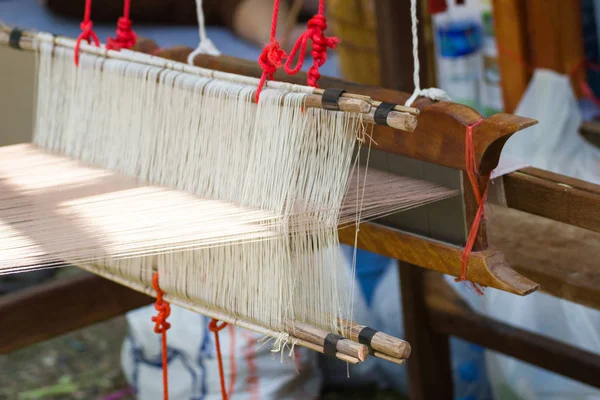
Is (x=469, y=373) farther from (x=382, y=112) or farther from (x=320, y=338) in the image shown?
(x=382, y=112)

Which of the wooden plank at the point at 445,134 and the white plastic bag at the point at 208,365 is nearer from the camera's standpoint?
the wooden plank at the point at 445,134

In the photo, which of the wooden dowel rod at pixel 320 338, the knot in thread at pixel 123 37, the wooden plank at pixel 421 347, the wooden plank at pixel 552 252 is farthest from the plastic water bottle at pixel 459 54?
the wooden dowel rod at pixel 320 338

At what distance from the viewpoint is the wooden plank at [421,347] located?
2.14m

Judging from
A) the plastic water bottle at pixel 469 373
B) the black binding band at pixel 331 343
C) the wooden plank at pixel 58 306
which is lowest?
the plastic water bottle at pixel 469 373


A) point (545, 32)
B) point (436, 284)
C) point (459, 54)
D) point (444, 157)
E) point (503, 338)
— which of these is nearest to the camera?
point (444, 157)

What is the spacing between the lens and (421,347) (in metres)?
2.21

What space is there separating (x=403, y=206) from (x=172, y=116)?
0.39 meters

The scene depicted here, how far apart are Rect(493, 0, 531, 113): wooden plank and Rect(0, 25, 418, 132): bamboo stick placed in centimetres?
138

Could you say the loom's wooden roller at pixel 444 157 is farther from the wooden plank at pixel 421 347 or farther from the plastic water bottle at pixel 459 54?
the plastic water bottle at pixel 459 54

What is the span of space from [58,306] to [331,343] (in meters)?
0.98

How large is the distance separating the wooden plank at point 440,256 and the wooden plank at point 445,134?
114 mm

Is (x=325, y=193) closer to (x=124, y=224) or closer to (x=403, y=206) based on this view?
(x=403, y=206)

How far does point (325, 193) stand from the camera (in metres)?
1.09

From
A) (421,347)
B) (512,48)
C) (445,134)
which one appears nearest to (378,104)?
(445,134)
